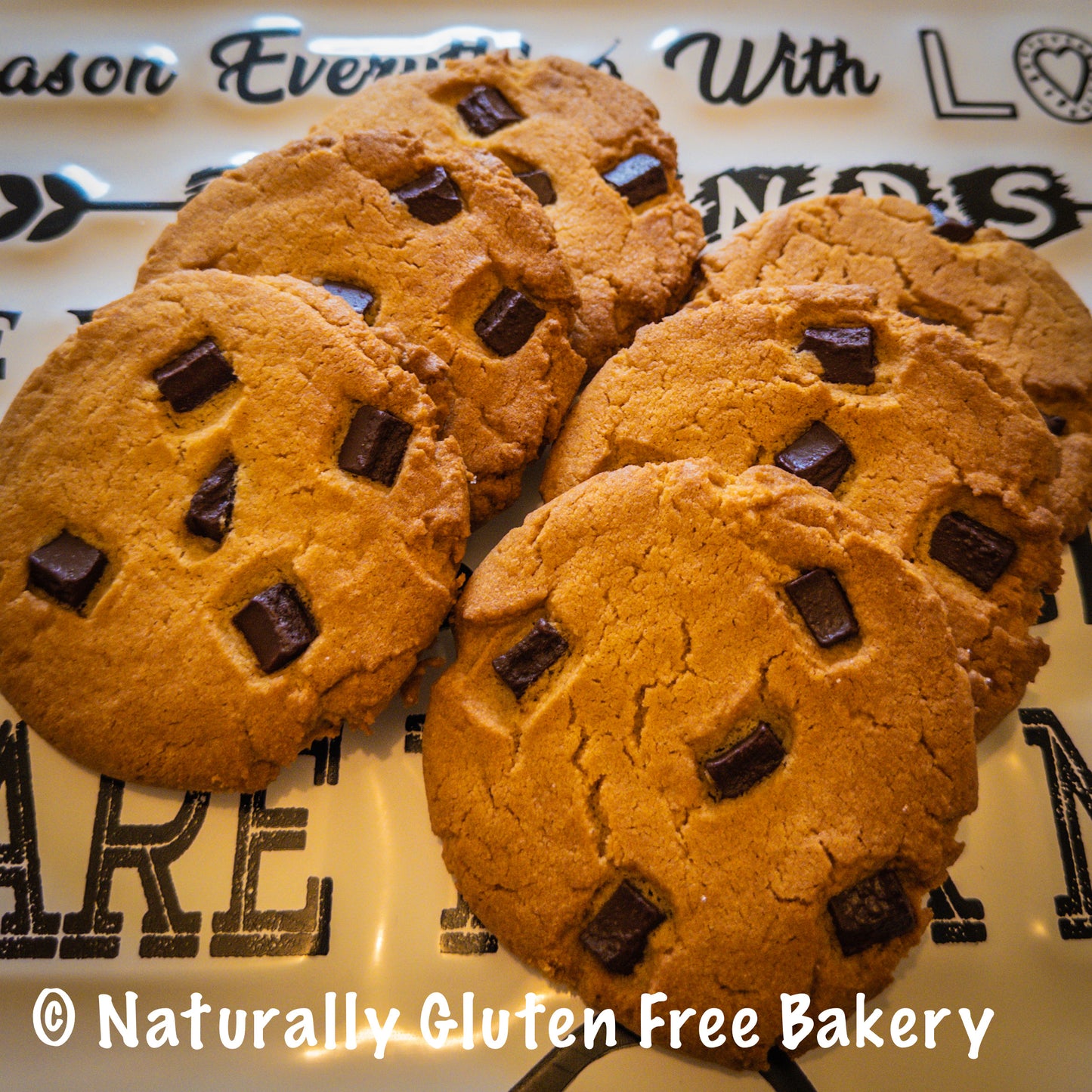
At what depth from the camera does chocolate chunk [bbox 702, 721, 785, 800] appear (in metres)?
2.05

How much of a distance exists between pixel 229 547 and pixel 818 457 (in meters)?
1.59

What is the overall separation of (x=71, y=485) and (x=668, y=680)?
66.6 inches

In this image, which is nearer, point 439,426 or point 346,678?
point 346,678

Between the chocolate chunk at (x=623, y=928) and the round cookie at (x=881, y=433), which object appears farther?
the round cookie at (x=881, y=433)

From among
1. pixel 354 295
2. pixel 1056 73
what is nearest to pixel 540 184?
pixel 354 295

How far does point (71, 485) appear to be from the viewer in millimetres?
2348

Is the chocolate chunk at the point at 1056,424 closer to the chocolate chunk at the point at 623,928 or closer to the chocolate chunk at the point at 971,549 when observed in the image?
the chocolate chunk at the point at 971,549

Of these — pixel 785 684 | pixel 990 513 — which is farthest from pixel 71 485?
pixel 990 513

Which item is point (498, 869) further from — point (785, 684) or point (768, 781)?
point (785, 684)

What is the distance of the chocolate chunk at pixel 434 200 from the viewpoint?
2.54 meters

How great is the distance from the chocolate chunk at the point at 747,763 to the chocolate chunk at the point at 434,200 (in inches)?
67.5

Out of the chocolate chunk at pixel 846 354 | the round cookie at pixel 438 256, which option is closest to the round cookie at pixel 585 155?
the round cookie at pixel 438 256

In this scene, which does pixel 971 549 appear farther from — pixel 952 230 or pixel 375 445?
pixel 375 445

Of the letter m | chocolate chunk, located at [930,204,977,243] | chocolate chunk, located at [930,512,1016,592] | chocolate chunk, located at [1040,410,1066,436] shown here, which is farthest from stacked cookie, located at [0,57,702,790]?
the letter m
